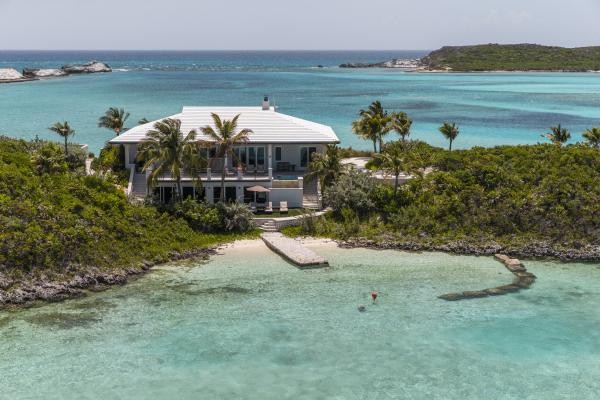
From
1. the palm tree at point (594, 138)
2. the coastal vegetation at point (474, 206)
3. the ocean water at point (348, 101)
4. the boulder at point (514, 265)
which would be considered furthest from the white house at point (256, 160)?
the ocean water at point (348, 101)

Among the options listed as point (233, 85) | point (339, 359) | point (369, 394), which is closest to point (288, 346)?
point (339, 359)

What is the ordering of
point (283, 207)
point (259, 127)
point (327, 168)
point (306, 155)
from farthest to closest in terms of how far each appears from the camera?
point (306, 155), point (259, 127), point (327, 168), point (283, 207)

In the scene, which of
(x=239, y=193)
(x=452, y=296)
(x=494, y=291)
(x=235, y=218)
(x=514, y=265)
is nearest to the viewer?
(x=452, y=296)

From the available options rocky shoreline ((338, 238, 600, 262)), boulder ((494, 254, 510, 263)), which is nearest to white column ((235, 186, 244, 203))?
rocky shoreline ((338, 238, 600, 262))

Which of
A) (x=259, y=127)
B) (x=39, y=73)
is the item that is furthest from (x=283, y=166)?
(x=39, y=73)

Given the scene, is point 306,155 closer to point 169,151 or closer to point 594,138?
point 169,151

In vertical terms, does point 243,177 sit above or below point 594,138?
below

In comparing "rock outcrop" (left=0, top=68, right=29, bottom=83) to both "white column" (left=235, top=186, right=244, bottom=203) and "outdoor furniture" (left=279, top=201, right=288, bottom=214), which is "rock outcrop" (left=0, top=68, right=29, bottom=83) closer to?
"white column" (left=235, top=186, right=244, bottom=203)
